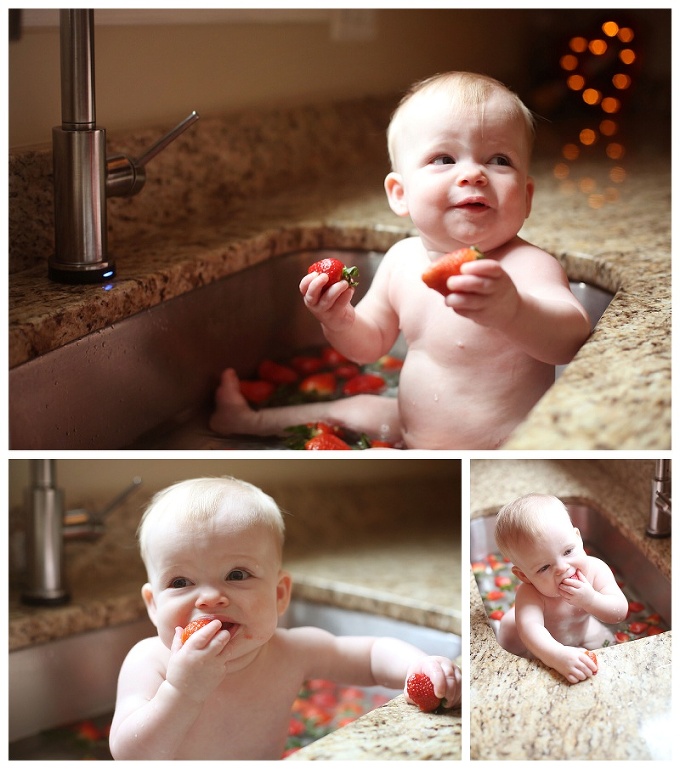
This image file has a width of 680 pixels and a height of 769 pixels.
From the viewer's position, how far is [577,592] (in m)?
0.85

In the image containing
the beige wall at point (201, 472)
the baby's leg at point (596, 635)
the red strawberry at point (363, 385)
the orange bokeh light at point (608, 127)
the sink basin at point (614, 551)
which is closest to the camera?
the baby's leg at point (596, 635)

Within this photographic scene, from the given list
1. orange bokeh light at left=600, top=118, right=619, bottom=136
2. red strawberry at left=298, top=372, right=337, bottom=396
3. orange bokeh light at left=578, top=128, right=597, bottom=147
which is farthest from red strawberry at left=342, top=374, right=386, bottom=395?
orange bokeh light at left=600, top=118, right=619, bottom=136

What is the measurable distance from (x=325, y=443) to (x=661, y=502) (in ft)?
1.22

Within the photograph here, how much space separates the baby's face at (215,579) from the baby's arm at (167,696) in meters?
0.02

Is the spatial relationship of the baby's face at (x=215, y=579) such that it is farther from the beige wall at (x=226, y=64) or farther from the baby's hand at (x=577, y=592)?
the beige wall at (x=226, y=64)

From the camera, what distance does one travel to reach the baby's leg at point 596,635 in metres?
0.86

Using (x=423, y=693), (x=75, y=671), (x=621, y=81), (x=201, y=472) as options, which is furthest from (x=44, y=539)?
(x=621, y=81)

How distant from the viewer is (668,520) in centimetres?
104

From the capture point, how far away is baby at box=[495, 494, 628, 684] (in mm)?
846

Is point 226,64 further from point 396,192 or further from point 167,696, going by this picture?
point 167,696

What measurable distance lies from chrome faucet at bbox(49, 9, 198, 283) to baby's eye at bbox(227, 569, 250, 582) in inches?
14.9

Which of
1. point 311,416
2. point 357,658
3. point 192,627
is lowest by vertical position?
point 357,658

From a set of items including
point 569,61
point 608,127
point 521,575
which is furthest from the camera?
point 569,61

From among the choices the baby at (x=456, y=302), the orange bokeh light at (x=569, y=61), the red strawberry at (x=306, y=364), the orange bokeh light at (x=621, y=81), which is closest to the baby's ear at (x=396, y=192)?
the baby at (x=456, y=302)
